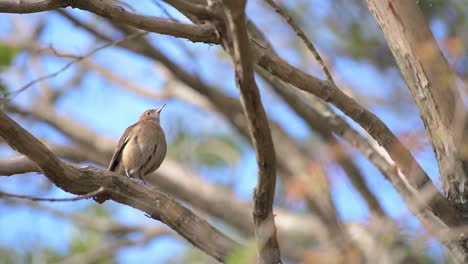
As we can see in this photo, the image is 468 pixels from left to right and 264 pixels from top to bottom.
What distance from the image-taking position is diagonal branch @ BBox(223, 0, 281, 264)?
3982 mm

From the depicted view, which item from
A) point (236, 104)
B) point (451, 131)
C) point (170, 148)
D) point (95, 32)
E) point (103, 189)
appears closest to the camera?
point (103, 189)

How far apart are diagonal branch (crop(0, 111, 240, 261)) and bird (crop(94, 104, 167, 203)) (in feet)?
7.65

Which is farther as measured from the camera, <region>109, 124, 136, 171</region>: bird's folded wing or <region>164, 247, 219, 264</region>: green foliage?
<region>164, 247, 219, 264</region>: green foliage

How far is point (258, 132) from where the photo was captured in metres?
4.26

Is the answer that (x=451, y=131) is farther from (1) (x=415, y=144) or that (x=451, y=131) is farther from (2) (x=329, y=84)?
(2) (x=329, y=84)

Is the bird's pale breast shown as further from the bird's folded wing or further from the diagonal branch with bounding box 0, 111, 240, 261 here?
the diagonal branch with bounding box 0, 111, 240, 261

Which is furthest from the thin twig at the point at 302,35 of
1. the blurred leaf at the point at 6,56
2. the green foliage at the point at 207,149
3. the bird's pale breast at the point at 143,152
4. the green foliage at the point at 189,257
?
the green foliage at the point at 189,257

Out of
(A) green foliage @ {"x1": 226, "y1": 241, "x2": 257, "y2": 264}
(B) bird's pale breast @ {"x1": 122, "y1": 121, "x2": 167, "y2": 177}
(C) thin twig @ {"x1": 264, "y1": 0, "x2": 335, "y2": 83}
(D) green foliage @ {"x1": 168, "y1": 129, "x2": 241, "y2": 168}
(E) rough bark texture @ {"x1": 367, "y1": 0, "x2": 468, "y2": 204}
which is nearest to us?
(A) green foliage @ {"x1": 226, "y1": 241, "x2": 257, "y2": 264}

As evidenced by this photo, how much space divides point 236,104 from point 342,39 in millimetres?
1995

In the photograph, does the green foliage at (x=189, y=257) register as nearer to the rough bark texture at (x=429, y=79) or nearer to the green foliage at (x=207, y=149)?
the green foliage at (x=207, y=149)

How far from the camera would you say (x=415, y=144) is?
19.5ft

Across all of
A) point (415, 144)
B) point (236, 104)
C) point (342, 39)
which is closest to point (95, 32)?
point (236, 104)

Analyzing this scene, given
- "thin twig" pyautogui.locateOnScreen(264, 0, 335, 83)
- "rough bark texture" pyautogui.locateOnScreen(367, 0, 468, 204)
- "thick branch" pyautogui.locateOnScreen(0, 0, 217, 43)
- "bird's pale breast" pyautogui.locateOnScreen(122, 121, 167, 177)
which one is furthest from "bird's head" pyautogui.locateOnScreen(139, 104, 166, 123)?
"thick branch" pyautogui.locateOnScreen(0, 0, 217, 43)

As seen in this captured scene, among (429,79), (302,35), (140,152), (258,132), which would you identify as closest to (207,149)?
(140,152)
